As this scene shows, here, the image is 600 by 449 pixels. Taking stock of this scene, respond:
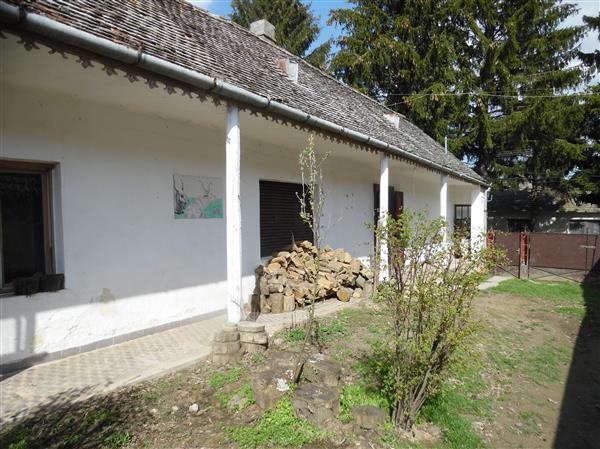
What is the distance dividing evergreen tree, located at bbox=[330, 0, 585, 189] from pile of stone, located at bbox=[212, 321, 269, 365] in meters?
18.5

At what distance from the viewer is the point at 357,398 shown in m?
3.48

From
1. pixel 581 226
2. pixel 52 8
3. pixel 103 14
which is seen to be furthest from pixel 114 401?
pixel 581 226

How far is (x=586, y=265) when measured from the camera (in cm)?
1154

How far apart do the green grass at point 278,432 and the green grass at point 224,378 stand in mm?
667

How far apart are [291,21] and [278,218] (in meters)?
18.4

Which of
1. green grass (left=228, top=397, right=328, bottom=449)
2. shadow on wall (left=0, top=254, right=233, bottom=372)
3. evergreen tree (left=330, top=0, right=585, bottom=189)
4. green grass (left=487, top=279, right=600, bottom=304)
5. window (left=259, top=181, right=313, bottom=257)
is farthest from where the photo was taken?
evergreen tree (left=330, top=0, right=585, bottom=189)

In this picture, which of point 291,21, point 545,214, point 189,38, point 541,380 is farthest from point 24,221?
point 545,214

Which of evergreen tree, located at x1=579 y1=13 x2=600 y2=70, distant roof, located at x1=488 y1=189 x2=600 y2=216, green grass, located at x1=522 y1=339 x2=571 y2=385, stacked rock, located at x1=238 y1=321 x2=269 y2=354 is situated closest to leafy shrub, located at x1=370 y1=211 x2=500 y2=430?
stacked rock, located at x1=238 y1=321 x2=269 y2=354

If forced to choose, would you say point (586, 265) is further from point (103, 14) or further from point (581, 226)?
point (581, 226)

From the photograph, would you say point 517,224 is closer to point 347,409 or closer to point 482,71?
point 482,71

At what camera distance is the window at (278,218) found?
7.50 m

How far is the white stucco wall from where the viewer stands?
13.3 ft

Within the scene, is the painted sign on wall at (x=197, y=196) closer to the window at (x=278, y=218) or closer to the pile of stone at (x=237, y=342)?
the window at (x=278, y=218)

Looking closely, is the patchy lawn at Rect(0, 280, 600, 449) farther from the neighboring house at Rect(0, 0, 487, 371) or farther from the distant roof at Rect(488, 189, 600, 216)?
the distant roof at Rect(488, 189, 600, 216)
